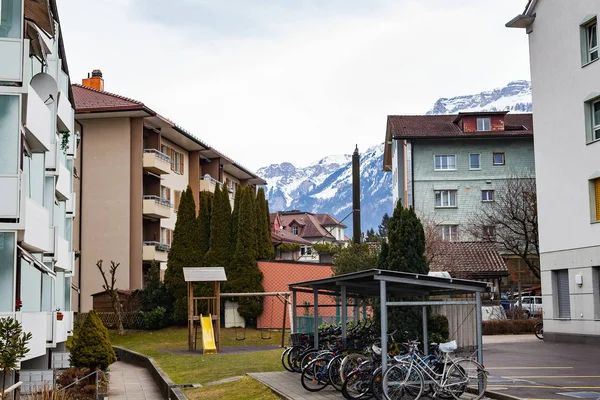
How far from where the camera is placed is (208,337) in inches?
1357

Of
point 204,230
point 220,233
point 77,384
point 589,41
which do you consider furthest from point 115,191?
point 77,384

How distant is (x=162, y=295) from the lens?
145 ft

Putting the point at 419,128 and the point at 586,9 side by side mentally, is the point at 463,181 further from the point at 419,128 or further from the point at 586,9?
the point at 586,9

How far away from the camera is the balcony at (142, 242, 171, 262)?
50.9m

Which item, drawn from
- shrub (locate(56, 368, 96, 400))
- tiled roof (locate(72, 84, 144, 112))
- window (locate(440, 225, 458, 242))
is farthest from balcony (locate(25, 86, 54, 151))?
window (locate(440, 225, 458, 242))

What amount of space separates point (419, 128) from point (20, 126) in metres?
46.3

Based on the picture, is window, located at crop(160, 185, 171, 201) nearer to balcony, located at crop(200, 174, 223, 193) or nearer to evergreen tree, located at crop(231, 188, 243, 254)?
balcony, located at crop(200, 174, 223, 193)

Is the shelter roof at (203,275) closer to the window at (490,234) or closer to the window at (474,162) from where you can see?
the window at (490,234)

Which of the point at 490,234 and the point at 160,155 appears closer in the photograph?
the point at 160,155

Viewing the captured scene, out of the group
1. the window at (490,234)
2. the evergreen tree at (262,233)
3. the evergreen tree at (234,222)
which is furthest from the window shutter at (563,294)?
the window at (490,234)

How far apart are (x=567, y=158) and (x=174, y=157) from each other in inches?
1275

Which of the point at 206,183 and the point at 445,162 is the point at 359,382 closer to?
the point at 206,183

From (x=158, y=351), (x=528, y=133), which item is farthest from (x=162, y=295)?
(x=528, y=133)

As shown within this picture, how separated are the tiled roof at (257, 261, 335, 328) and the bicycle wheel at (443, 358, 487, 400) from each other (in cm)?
2739
